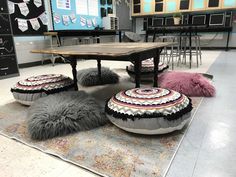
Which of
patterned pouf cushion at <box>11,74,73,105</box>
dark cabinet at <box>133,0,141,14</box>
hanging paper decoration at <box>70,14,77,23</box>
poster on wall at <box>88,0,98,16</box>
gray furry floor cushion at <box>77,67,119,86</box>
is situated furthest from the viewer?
dark cabinet at <box>133,0,141,14</box>

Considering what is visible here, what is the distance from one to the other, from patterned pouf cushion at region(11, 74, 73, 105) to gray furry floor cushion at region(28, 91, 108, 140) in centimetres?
23

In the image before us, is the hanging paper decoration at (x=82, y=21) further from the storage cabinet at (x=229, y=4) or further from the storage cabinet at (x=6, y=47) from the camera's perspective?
the storage cabinet at (x=229, y=4)

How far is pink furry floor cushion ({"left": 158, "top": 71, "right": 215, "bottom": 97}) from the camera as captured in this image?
7.14ft

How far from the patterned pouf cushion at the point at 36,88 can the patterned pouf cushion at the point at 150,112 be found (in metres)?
0.74

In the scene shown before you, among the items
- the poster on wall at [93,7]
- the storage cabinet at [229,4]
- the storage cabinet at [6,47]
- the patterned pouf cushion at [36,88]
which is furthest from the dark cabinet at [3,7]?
the storage cabinet at [229,4]

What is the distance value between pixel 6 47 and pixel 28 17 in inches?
48.7

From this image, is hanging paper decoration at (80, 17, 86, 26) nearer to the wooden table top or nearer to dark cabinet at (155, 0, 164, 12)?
dark cabinet at (155, 0, 164, 12)

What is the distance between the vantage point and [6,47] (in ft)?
11.2

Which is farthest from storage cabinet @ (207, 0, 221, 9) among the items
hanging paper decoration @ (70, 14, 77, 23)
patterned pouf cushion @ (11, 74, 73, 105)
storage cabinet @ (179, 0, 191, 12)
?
patterned pouf cushion @ (11, 74, 73, 105)

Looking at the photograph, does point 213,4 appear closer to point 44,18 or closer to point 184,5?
point 184,5

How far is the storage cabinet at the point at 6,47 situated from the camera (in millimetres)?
3324

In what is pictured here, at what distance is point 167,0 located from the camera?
7.06 m

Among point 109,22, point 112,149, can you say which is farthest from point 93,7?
point 112,149

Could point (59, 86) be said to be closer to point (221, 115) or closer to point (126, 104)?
point (126, 104)
